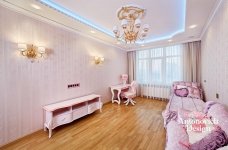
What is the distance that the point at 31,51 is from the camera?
7.51ft

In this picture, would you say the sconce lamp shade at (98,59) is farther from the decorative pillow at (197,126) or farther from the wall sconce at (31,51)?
the decorative pillow at (197,126)

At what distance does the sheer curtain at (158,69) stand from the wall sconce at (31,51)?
4.49m

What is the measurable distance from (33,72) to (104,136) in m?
2.16

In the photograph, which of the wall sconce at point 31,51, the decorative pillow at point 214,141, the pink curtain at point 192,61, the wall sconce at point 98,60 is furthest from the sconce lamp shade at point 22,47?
the pink curtain at point 192,61

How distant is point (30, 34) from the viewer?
7.70 feet

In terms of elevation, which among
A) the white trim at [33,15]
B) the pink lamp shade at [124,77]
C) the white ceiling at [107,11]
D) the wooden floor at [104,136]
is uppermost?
the white ceiling at [107,11]

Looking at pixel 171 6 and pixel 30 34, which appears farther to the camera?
pixel 30 34

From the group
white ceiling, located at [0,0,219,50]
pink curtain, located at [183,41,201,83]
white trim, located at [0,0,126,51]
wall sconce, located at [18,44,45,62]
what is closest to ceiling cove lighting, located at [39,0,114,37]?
white ceiling, located at [0,0,219,50]

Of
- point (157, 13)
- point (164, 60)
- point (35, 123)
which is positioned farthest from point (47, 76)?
point (164, 60)

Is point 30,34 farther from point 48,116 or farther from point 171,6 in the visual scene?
point 171,6

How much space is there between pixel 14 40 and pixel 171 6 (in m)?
3.28

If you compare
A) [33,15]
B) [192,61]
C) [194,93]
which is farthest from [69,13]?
Answer: [192,61]

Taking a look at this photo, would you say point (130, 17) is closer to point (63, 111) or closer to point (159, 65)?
point (63, 111)

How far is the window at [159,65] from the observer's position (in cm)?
459
